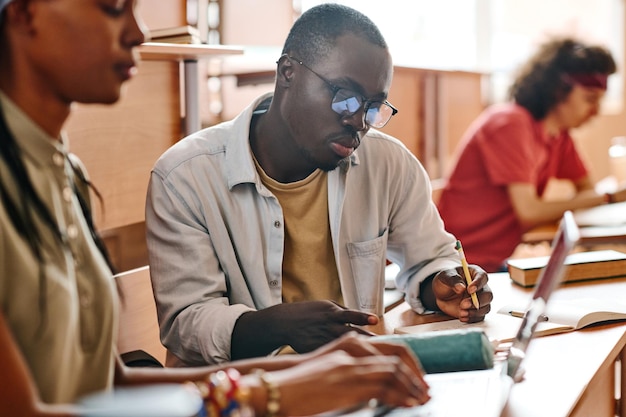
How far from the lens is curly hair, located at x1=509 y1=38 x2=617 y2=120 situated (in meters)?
3.35

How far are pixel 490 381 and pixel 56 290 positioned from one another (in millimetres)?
668

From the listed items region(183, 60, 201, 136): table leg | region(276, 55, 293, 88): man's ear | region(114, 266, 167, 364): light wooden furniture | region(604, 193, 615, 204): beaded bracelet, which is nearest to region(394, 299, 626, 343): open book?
region(276, 55, 293, 88): man's ear

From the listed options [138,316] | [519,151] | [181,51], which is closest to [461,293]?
[138,316]

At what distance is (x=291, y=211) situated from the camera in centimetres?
175

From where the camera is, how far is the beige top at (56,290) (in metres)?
0.86

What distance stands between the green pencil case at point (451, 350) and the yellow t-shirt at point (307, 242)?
0.54 metres

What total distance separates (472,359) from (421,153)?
126 inches

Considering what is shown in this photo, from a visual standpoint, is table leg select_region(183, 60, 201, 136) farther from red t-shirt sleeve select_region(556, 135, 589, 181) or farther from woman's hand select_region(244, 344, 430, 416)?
red t-shirt sleeve select_region(556, 135, 589, 181)

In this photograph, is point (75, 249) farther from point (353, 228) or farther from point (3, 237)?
point (353, 228)

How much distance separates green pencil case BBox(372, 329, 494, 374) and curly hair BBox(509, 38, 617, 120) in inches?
91.2

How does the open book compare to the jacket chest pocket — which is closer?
the open book

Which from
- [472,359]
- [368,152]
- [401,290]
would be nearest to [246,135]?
[368,152]

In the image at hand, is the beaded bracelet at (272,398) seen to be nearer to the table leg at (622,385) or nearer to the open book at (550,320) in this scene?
the open book at (550,320)

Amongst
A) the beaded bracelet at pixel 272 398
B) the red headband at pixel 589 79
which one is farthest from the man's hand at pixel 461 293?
the red headband at pixel 589 79
